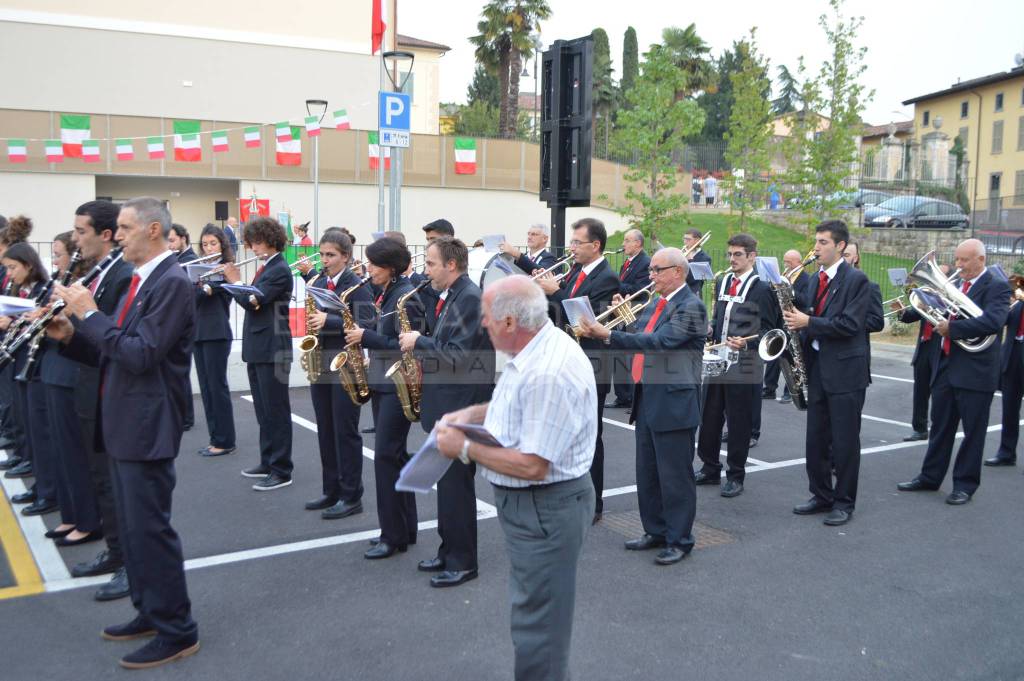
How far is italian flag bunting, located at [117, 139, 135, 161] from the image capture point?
24661 mm

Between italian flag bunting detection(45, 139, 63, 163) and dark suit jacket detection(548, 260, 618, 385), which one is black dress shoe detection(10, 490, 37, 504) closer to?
dark suit jacket detection(548, 260, 618, 385)

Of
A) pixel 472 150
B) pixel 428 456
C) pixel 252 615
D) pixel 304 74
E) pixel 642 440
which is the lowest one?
pixel 252 615

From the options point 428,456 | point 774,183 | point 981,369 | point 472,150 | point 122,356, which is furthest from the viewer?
point 472,150

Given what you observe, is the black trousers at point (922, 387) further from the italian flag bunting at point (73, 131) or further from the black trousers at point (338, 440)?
the italian flag bunting at point (73, 131)

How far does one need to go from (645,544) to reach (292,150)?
23.1 m

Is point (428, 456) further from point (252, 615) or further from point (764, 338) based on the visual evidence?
point (764, 338)

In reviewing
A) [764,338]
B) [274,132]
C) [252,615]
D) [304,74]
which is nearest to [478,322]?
[252,615]

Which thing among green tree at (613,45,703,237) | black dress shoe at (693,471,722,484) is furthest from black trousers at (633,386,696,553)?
green tree at (613,45,703,237)

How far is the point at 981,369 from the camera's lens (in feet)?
22.9

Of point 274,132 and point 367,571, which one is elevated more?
point 274,132

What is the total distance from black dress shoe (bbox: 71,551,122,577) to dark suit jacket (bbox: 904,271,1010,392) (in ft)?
20.7

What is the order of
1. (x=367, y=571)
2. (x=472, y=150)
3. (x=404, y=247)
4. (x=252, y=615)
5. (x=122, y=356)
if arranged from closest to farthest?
1. (x=122, y=356)
2. (x=252, y=615)
3. (x=367, y=571)
4. (x=404, y=247)
5. (x=472, y=150)

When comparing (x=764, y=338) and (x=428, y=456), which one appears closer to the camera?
(x=428, y=456)

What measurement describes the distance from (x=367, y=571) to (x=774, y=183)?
15.5m
